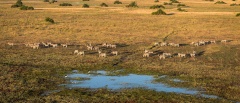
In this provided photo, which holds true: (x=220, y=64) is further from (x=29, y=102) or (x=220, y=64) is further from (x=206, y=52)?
(x=29, y=102)

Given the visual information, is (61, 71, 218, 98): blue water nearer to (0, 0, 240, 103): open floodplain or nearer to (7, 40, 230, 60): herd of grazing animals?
(0, 0, 240, 103): open floodplain

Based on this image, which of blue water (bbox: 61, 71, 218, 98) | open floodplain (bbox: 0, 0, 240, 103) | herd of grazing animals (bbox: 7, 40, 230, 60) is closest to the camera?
open floodplain (bbox: 0, 0, 240, 103)

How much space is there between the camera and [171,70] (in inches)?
910

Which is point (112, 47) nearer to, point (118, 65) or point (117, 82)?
point (118, 65)

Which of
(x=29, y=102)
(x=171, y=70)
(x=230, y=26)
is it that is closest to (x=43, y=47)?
(x=171, y=70)

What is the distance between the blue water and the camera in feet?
62.6

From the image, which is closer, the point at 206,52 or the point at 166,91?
the point at 166,91

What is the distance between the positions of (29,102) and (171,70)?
9.93 m

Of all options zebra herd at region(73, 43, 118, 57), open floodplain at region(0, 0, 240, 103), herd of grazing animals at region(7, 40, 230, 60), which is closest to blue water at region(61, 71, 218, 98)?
open floodplain at region(0, 0, 240, 103)

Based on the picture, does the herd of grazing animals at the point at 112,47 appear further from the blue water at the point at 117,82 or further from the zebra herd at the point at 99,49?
the blue water at the point at 117,82

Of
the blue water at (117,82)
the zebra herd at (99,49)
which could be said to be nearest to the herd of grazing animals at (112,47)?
the zebra herd at (99,49)

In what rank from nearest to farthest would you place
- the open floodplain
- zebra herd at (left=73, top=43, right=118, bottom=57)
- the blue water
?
the open floodplain, the blue water, zebra herd at (left=73, top=43, right=118, bottom=57)

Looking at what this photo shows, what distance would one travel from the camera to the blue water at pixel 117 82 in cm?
1909

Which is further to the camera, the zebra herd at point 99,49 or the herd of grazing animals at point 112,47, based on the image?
the zebra herd at point 99,49
